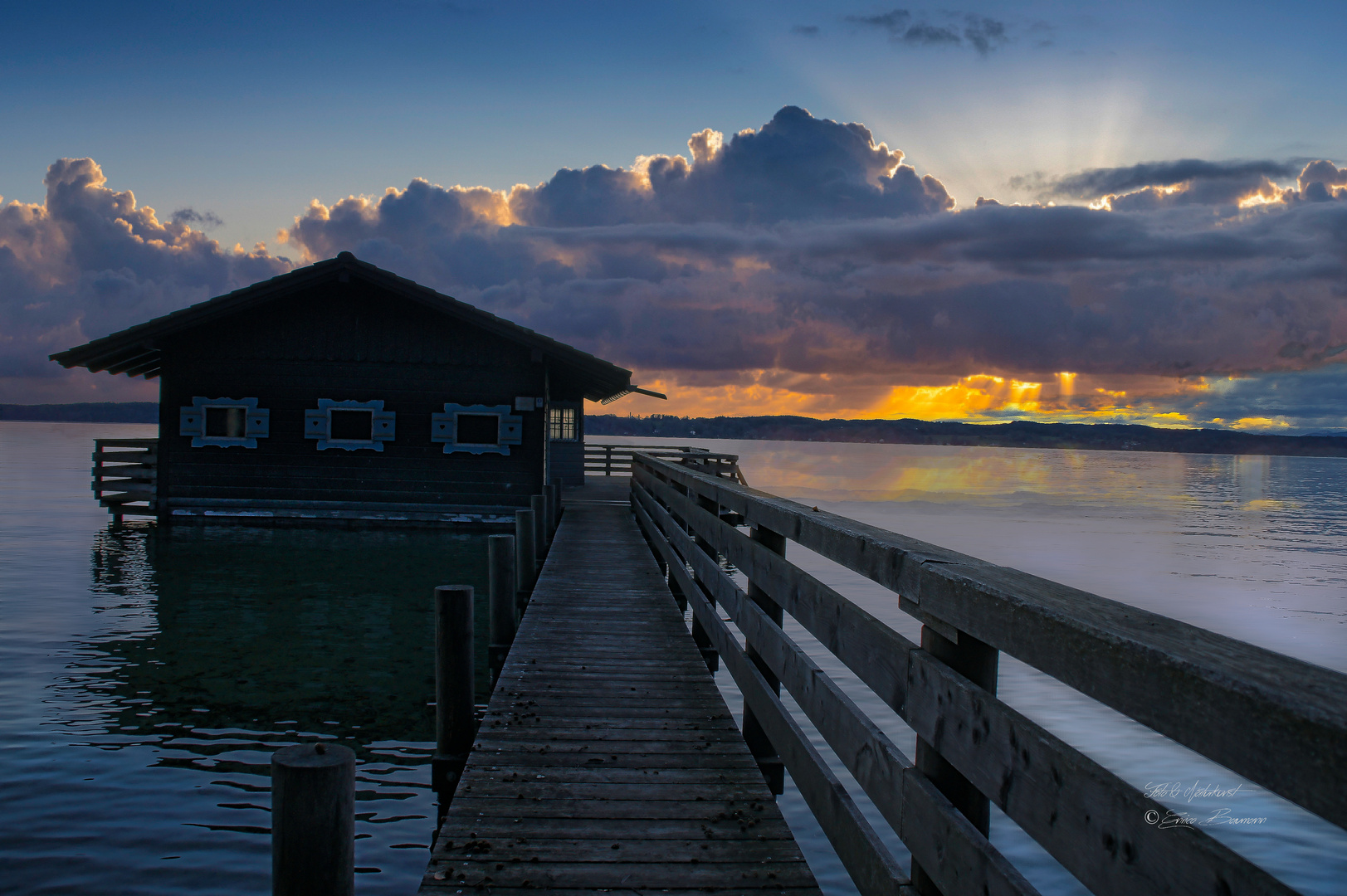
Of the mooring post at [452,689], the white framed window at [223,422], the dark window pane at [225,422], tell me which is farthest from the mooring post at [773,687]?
the dark window pane at [225,422]

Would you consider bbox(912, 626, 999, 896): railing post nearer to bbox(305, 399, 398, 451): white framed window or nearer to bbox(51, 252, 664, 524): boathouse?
bbox(51, 252, 664, 524): boathouse

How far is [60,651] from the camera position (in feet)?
32.2

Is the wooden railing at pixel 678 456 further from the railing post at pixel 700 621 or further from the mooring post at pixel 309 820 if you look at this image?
the mooring post at pixel 309 820

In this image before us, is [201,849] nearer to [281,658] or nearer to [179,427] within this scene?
[281,658]

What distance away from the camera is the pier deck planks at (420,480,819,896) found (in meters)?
3.38

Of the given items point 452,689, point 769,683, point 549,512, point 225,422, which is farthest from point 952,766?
point 225,422

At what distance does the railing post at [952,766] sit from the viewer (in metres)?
2.25

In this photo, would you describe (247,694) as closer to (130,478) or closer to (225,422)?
(225,422)

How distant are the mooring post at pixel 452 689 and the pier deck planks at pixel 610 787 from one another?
0.20 m

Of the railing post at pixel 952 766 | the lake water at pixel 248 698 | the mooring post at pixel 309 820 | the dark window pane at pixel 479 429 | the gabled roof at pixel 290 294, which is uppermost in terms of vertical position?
the gabled roof at pixel 290 294

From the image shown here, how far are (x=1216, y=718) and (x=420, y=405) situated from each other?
19423 millimetres

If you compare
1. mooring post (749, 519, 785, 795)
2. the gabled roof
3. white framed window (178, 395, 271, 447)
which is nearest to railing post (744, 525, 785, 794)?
mooring post (749, 519, 785, 795)

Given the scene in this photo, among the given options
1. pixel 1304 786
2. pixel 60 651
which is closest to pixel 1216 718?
pixel 1304 786

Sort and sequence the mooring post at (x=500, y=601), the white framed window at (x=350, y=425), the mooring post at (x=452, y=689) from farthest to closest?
1. the white framed window at (x=350, y=425)
2. the mooring post at (x=500, y=601)
3. the mooring post at (x=452, y=689)
